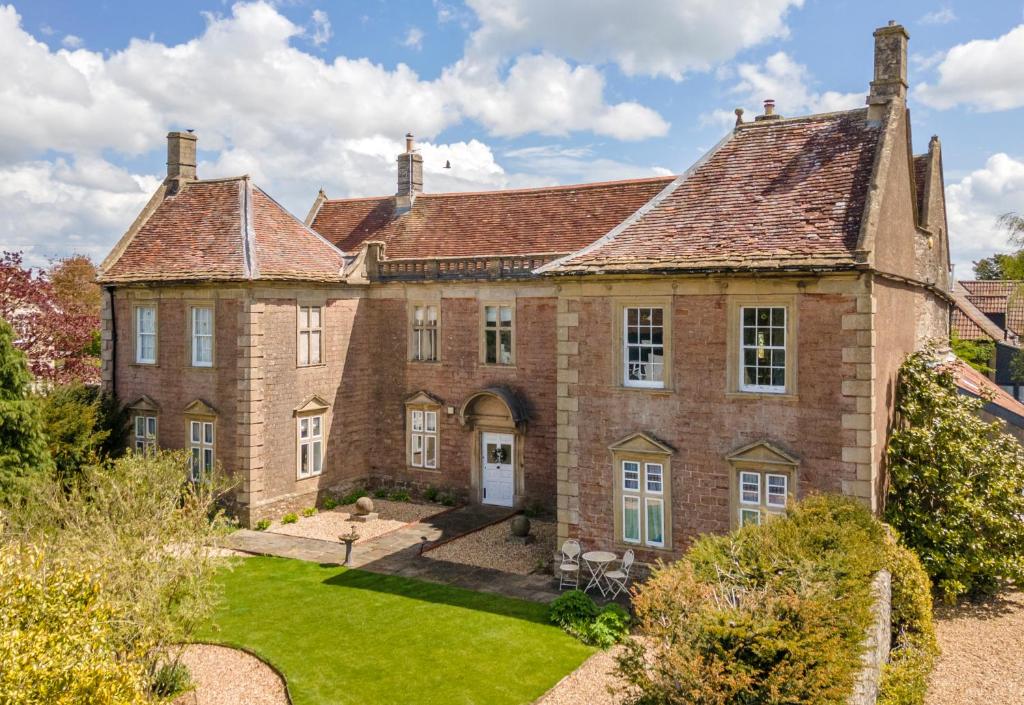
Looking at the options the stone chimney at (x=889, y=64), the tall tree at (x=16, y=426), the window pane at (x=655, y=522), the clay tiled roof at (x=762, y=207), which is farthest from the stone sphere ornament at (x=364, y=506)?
the stone chimney at (x=889, y=64)

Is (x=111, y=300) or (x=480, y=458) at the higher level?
(x=111, y=300)

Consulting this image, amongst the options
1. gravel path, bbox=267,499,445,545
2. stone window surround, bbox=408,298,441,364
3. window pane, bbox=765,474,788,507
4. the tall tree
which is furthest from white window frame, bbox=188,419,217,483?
window pane, bbox=765,474,788,507

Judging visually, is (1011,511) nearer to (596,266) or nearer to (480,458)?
(596,266)

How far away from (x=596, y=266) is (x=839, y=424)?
5977mm

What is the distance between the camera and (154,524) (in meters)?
12.6

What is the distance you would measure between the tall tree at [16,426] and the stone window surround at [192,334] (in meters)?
4.24

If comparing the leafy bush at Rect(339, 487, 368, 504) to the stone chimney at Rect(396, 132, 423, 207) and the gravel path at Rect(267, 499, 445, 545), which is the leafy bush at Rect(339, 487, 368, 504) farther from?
the stone chimney at Rect(396, 132, 423, 207)

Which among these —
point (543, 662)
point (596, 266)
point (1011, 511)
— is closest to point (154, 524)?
point (543, 662)

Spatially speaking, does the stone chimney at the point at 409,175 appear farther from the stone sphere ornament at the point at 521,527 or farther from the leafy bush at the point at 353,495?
the stone sphere ornament at the point at 521,527

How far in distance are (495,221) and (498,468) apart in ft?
28.5

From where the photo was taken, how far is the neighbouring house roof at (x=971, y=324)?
39156mm

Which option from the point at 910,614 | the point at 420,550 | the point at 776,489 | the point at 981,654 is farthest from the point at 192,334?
the point at 981,654

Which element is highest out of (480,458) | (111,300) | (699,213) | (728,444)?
(699,213)

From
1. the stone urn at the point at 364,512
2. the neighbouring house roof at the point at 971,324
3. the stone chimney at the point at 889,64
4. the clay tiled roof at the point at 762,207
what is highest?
the stone chimney at the point at 889,64
